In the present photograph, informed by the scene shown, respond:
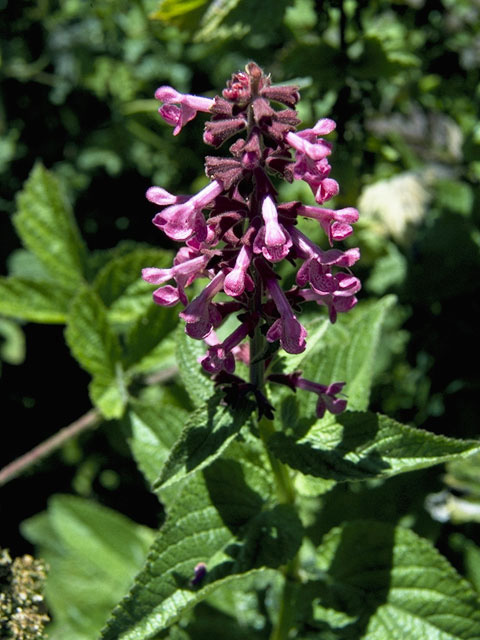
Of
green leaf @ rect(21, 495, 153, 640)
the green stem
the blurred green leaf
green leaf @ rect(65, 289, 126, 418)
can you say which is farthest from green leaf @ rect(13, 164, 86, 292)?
the blurred green leaf

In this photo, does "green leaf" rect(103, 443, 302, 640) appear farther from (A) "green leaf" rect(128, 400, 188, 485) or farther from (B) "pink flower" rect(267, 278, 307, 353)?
(B) "pink flower" rect(267, 278, 307, 353)

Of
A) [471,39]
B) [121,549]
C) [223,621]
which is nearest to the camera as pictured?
[223,621]

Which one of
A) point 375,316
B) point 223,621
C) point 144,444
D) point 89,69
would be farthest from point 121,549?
point 89,69

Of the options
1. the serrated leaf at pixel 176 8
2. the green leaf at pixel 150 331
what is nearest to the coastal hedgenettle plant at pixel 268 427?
the green leaf at pixel 150 331

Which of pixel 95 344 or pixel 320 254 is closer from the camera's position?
pixel 320 254

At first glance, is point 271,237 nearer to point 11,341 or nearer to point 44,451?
point 44,451

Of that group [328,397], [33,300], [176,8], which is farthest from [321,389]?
[176,8]

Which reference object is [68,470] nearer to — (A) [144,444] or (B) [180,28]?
(A) [144,444]
